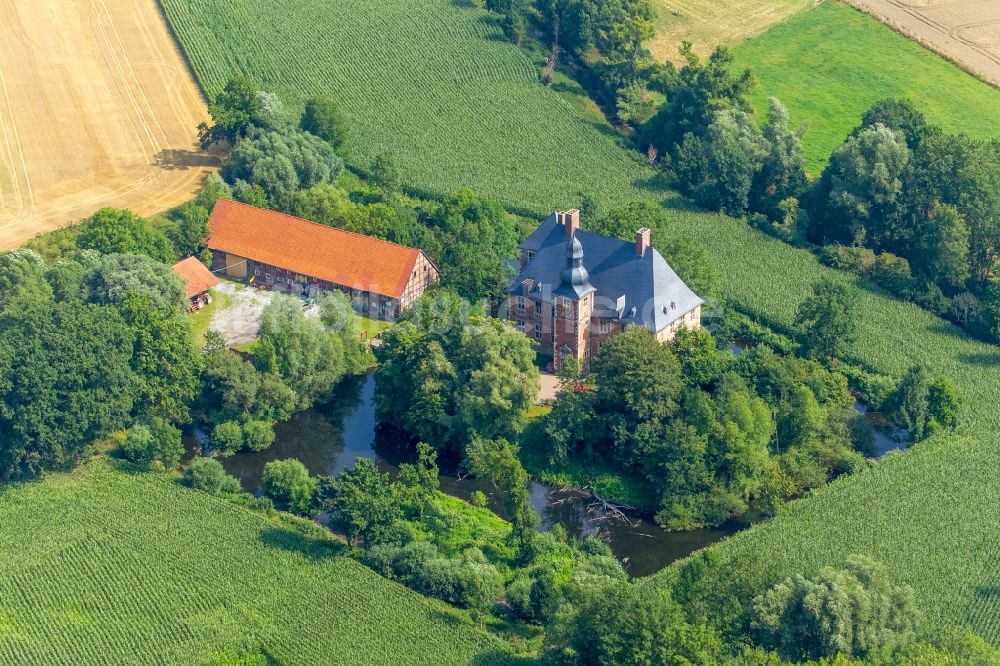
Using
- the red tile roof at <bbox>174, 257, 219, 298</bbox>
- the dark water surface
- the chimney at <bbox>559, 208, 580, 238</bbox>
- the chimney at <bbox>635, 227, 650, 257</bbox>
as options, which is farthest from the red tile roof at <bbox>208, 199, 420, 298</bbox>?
the chimney at <bbox>635, 227, 650, 257</bbox>

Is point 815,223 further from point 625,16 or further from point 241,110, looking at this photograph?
point 241,110

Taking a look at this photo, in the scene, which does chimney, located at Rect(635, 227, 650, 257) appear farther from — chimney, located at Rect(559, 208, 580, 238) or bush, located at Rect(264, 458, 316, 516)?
bush, located at Rect(264, 458, 316, 516)

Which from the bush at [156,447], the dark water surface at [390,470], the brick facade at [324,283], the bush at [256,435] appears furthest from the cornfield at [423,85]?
the bush at [156,447]

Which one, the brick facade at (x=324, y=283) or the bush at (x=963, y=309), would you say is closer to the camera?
the brick facade at (x=324, y=283)

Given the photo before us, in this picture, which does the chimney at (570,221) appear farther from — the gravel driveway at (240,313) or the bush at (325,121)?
the bush at (325,121)

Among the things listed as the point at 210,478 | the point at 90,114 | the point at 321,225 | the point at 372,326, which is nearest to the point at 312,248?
the point at 321,225

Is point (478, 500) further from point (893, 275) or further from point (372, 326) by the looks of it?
point (893, 275)
